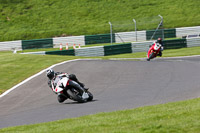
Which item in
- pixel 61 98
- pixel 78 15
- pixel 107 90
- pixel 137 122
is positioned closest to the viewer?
pixel 137 122

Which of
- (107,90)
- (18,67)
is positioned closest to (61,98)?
(107,90)

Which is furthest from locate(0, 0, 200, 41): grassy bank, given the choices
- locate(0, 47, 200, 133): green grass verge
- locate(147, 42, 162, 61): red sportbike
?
locate(0, 47, 200, 133): green grass verge

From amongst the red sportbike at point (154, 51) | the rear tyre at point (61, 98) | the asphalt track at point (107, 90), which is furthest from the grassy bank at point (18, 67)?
the red sportbike at point (154, 51)

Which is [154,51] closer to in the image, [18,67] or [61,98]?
[18,67]

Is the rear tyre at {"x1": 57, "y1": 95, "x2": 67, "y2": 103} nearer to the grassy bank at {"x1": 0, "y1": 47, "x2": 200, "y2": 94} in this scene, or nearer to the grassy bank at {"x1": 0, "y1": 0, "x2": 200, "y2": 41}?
the grassy bank at {"x1": 0, "y1": 47, "x2": 200, "y2": 94}

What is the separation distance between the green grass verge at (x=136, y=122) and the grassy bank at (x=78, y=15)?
2893cm

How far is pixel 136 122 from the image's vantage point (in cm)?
700

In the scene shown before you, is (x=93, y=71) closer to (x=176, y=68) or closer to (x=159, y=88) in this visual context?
(x=176, y=68)

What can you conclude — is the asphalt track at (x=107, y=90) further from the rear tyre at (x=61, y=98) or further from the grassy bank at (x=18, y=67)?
the grassy bank at (x=18, y=67)

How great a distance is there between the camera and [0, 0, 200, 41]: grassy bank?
37.6m

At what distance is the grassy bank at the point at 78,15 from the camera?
37.6m

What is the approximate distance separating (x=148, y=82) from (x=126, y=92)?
201 centimetres

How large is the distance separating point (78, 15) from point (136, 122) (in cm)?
3411

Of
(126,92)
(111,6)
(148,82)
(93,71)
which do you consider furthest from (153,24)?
(126,92)
